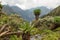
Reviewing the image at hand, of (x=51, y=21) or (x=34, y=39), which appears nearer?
(x=34, y=39)

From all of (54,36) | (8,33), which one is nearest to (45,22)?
(54,36)

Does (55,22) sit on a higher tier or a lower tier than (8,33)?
lower

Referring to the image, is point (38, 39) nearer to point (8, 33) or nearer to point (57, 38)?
point (57, 38)

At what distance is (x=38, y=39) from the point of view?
57.8 metres

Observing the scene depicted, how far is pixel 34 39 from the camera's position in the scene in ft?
187

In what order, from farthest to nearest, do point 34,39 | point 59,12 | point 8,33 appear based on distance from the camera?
1. point 59,12
2. point 34,39
3. point 8,33

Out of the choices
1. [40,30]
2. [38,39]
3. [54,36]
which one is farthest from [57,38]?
[40,30]

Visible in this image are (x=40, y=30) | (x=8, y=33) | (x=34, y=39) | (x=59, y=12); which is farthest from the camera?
(x=59, y=12)

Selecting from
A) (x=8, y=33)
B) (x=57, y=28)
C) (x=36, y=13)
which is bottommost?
(x=57, y=28)

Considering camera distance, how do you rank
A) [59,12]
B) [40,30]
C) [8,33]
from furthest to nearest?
[59,12] < [40,30] < [8,33]

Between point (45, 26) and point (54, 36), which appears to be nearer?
point (54, 36)

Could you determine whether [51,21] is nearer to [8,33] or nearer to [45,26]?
[45,26]

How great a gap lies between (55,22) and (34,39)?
2209cm

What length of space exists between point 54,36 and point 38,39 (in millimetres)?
4750
